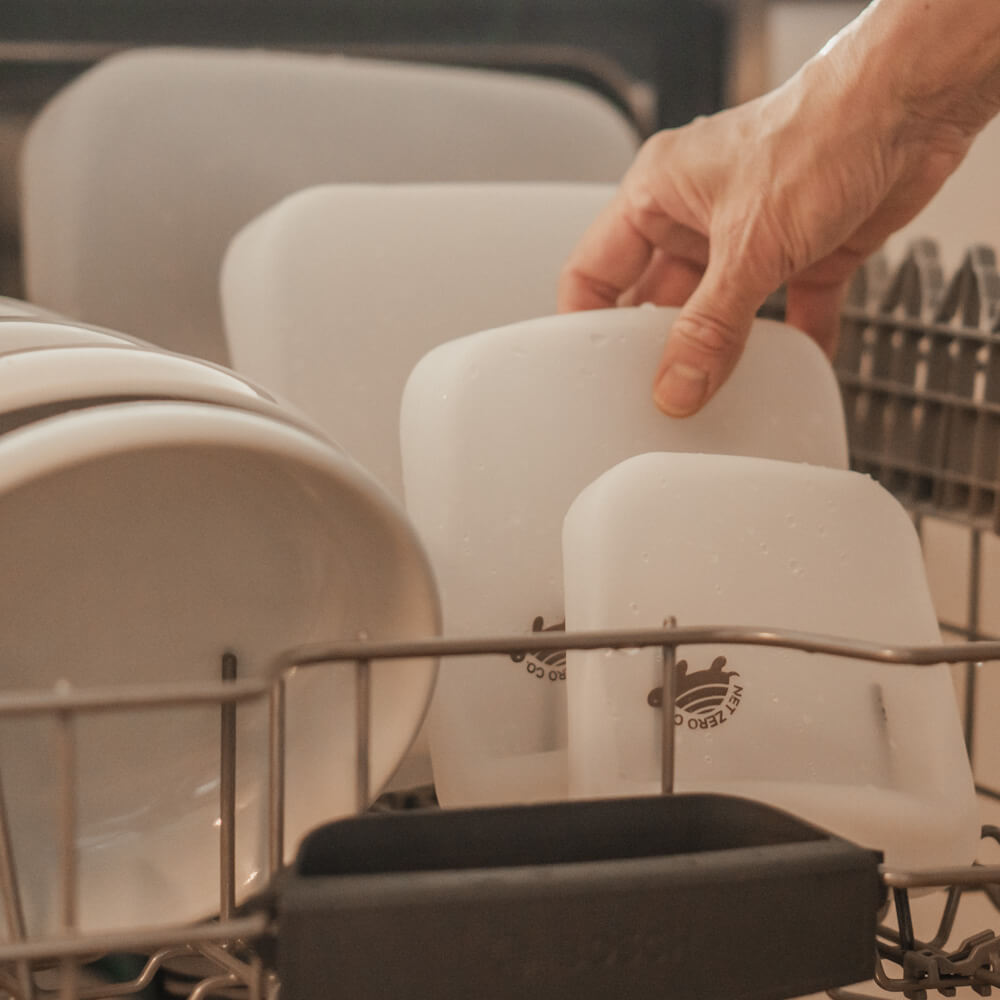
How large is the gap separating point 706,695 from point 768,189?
25 centimetres

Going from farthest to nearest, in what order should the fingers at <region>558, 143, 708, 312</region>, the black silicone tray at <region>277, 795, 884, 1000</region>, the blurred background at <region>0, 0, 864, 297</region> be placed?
the blurred background at <region>0, 0, 864, 297</region> < the fingers at <region>558, 143, 708, 312</region> < the black silicone tray at <region>277, 795, 884, 1000</region>

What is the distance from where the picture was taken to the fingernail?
487 mm

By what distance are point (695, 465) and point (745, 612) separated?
6 centimetres

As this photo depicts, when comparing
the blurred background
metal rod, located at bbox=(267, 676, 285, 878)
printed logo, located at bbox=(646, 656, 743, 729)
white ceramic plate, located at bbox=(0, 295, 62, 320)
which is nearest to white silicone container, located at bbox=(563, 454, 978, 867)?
printed logo, located at bbox=(646, 656, 743, 729)

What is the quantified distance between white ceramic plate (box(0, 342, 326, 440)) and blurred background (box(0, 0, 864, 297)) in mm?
707

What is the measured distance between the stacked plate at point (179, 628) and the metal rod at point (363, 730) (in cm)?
2

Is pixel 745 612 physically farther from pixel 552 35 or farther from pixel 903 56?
pixel 552 35

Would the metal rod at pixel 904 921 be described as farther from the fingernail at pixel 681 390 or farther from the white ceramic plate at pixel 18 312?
the white ceramic plate at pixel 18 312

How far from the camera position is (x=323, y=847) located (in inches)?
11.9

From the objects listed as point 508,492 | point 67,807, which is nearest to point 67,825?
point 67,807

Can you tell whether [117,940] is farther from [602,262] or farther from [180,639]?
[602,262]

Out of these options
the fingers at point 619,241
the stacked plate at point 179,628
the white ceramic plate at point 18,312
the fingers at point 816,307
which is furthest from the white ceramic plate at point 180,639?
the fingers at point 816,307

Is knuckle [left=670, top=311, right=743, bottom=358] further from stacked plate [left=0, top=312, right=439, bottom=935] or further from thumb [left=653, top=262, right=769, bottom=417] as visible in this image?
stacked plate [left=0, top=312, right=439, bottom=935]

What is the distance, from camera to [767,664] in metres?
0.43
